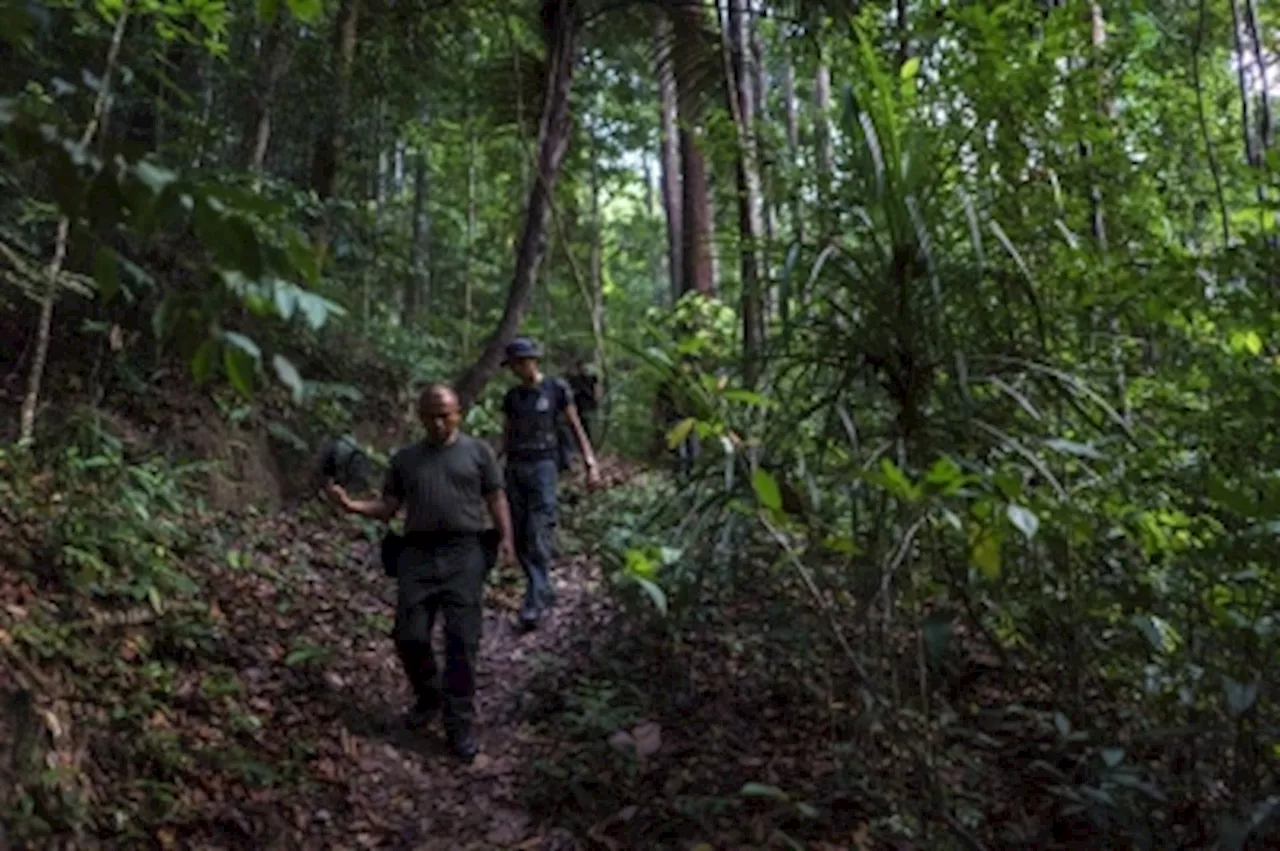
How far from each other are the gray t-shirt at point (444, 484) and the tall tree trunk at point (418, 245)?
31.7 feet

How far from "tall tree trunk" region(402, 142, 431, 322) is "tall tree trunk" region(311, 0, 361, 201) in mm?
4622

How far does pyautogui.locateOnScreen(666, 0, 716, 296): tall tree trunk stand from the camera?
28.2 ft

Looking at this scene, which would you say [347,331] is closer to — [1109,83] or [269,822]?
[269,822]

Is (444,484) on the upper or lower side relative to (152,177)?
lower

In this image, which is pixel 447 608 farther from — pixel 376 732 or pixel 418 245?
pixel 418 245

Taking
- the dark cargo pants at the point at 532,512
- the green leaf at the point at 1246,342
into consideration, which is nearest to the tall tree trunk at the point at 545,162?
the dark cargo pants at the point at 532,512

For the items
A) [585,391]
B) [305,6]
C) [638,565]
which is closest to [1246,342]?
[638,565]

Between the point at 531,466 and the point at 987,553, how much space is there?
14.6 feet

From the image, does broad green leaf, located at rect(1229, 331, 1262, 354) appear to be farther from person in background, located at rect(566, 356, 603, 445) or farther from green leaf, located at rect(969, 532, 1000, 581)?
person in background, located at rect(566, 356, 603, 445)

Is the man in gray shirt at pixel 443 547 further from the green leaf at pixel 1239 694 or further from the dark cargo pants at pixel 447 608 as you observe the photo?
the green leaf at pixel 1239 694

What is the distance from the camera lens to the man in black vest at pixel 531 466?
646 cm

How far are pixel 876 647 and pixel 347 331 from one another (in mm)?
8408

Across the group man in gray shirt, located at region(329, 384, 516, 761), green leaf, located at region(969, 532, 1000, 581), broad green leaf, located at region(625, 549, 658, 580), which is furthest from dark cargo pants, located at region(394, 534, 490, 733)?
green leaf, located at region(969, 532, 1000, 581)

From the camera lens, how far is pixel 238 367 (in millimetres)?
1408
